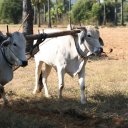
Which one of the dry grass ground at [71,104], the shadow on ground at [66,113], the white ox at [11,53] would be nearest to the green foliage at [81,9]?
the dry grass ground at [71,104]

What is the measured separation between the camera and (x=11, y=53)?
8.70 meters

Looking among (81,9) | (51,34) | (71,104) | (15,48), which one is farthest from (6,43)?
(81,9)

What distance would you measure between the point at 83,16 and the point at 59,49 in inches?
2340

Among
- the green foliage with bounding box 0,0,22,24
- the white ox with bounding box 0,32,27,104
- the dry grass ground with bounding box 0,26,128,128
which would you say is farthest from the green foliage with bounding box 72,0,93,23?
the white ox with bounding box 0,32,27,104

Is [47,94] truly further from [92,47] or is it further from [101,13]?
[101,13]

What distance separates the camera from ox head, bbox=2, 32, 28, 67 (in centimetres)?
862

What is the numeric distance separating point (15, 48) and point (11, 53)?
11 centimetres

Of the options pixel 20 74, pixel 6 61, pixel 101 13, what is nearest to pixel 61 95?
pixel 6 61

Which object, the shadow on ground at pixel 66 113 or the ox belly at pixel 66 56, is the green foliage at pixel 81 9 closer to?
the ox belly at pixel 66 56

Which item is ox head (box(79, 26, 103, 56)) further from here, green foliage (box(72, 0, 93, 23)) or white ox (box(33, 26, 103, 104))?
green foliage (box(72, 0, 93, 23))

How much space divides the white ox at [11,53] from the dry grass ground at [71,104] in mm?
707

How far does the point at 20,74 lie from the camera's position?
14188mm

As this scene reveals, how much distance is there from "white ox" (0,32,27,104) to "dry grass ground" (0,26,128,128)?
707mm

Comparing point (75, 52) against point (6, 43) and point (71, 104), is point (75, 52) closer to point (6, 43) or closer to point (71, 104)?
point (71, 104)
